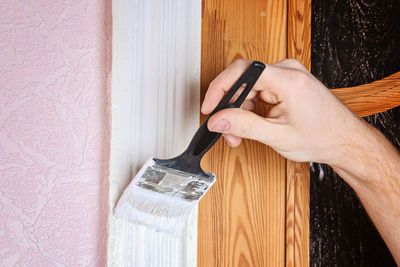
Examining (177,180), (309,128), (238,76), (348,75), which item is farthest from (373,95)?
(177,180)

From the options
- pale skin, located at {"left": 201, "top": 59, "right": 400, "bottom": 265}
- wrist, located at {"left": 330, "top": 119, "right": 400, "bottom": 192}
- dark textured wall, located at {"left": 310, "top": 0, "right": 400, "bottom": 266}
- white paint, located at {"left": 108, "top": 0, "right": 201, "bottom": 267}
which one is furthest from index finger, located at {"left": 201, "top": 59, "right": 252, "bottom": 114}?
dark textured wall, located at {"left": 310, "top": 0, "right": 400, "bottom": 266}

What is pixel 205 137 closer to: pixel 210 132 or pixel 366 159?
pixel 210 132

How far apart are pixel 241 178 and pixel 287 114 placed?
A: 0.24 metres

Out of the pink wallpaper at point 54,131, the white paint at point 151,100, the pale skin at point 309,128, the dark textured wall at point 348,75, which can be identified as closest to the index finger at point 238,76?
the pale skin at point 309,128

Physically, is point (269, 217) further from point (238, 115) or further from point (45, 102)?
point (45, 102)

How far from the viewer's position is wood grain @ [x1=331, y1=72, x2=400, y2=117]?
95 centimetres

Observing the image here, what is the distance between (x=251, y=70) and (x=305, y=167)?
41cm

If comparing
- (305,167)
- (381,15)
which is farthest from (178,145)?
(381,15)

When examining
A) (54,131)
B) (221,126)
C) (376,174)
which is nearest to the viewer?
(221,126)

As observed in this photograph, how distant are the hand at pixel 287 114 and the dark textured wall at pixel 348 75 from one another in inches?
9.9

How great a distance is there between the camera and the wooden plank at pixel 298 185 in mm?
828

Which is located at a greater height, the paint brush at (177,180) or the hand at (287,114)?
the hand at (287,114)

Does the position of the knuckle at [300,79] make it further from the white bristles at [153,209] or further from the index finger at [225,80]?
the white bristles at [153,209]

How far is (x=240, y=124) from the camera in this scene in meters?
0.57
